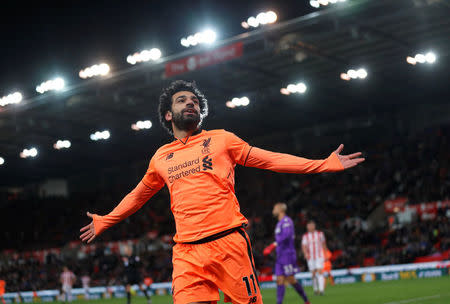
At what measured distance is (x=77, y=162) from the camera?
134ft

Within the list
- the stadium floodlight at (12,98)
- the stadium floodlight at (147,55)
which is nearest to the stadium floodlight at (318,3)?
the stadium floodlight at (147,55)

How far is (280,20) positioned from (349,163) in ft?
57.0

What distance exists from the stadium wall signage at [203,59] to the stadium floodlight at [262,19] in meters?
1.10

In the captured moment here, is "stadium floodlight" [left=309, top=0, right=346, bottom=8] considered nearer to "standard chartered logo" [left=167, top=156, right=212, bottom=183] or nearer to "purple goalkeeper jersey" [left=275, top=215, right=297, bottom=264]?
"purple goalkeeper jersey" [left=275, top=215, right=297, bottom=264]

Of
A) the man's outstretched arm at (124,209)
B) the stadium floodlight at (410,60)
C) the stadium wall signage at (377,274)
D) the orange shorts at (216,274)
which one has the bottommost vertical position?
the stadium wall signage at (377,274)

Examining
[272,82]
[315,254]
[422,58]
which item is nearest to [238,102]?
[272,82]

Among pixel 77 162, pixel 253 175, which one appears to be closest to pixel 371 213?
pixel 253 175

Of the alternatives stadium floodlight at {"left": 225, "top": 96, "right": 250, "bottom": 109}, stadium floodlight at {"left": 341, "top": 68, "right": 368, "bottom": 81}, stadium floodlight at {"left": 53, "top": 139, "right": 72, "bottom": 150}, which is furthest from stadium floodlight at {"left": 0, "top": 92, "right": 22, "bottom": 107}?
stadium floodlight at {"left": 341, "top": 68, "right": 368, "bottom": 81}

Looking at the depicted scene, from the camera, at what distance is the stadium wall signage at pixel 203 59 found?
21.3 metres

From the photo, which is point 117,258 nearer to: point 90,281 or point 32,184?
point 90,281

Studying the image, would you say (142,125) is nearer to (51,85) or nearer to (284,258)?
(51,85)

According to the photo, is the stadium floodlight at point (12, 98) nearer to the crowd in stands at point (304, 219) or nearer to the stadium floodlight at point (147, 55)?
the stadium floodlight at point (147, 55)

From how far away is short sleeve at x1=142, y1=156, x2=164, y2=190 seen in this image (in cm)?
502

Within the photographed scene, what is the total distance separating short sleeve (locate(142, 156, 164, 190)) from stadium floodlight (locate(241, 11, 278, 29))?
666 inches
